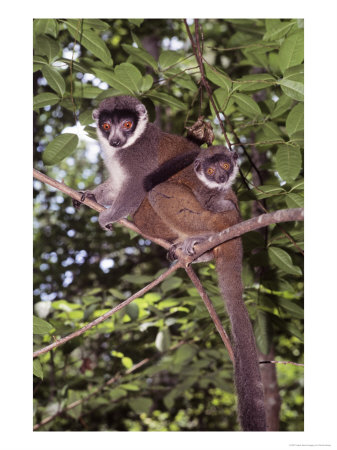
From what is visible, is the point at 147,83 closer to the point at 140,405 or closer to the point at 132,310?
the point at 132,310

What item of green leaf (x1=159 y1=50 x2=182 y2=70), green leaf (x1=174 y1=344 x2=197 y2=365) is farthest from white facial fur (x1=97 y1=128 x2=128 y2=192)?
green leaf (x1=174 y1=344 x2=197 y2=365)

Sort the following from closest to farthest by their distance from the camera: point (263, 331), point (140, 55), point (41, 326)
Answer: point (41, 326) < point (140, 55) < point (263, 331)

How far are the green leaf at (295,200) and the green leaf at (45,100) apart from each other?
1.64 metres

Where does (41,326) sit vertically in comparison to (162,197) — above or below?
below

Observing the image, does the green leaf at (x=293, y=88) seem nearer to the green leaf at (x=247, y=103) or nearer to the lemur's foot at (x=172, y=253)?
the green leaf at (x=247, y=103)

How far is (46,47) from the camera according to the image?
2.83 metres

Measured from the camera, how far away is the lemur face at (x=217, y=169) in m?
2.64

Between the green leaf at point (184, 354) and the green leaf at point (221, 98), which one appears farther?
the green leaf at point (184, 354)

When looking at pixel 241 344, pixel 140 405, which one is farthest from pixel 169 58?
pixel 140 405

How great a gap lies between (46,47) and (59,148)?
64 centimetres

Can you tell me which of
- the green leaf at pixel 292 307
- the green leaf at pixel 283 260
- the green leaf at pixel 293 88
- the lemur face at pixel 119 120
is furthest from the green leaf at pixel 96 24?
the green leaf at pixel 292 307
